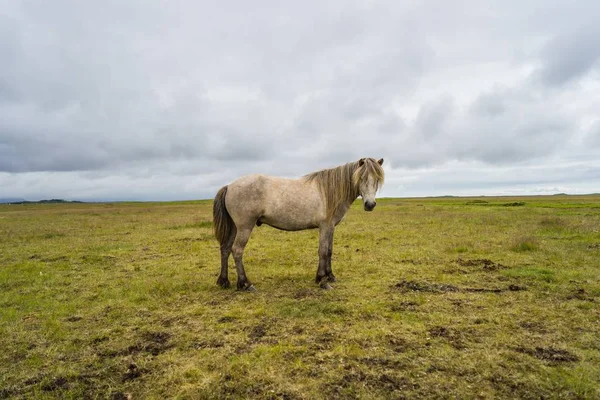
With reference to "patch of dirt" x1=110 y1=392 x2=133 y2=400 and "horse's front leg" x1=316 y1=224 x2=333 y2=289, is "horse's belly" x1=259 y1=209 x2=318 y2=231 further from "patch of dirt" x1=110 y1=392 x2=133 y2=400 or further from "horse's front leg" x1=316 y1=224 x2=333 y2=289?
"patch of dirt" x1=110 y1=392 x2=133 y2=400

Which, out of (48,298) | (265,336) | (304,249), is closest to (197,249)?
(304,249)

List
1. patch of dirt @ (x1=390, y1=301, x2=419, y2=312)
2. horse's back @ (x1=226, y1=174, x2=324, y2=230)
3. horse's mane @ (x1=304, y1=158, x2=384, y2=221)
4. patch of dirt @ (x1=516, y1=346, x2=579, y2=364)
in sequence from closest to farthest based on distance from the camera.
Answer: patch of dirt @ (x1=516, y1=346, x2=579, y2=364) < patch of dirt @ (x1=390, y1=301, x2=419, y2=312) < horse's back @ (x1=226, y1=174, x2=324, y2=230) < horse's mane @ (x1=304, y1=158, x2=384, y2=221)

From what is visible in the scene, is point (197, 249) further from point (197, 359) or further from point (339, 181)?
point (197, 359)

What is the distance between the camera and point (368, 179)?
24.8ft

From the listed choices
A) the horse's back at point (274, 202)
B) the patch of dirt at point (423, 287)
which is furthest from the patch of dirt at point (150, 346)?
the patch of dirt at point (423, 287)

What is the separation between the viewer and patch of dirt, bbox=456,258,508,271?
908 cm

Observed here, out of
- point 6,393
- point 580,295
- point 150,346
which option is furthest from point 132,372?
point 580,295

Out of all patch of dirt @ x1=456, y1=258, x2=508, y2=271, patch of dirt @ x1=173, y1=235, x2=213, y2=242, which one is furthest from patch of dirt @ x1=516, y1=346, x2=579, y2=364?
patch of dirt @ x1=173, y1=235, x2=213, y2=242

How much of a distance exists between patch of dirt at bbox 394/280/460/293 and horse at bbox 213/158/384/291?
1691 millimetres

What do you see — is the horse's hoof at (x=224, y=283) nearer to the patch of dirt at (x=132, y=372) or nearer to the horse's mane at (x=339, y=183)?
the horse's mane at (x=339, y=183)

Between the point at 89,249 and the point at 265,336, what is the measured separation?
11969mm

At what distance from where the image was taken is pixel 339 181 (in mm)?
8016

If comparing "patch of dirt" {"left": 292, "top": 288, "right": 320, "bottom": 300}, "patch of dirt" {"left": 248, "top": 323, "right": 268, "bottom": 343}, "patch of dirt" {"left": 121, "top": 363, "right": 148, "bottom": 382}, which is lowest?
"patch of dirt" {"left": 121, "top": 363, "right": 148, "bottom": 382}

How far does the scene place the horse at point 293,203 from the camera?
7.53 meters
